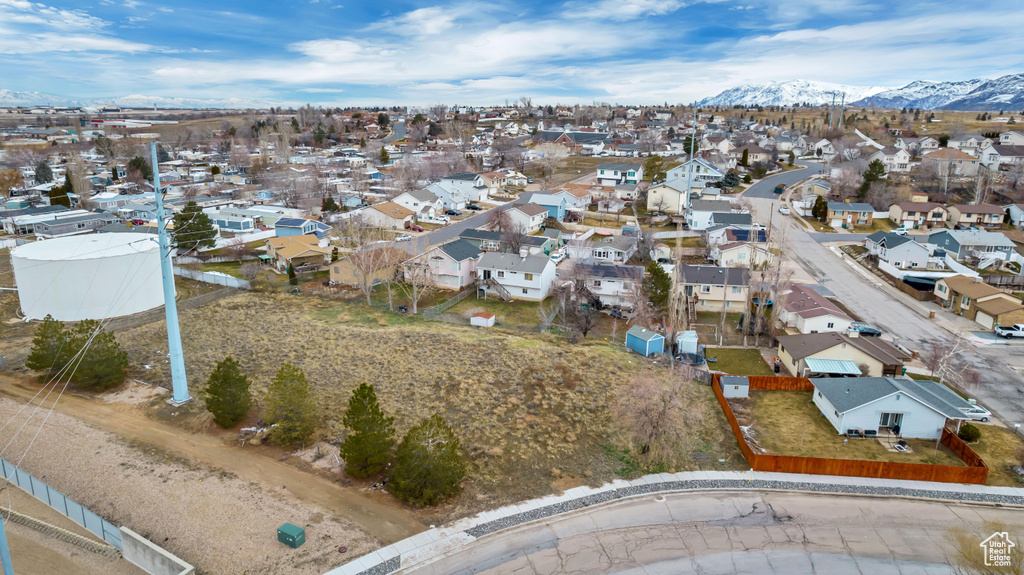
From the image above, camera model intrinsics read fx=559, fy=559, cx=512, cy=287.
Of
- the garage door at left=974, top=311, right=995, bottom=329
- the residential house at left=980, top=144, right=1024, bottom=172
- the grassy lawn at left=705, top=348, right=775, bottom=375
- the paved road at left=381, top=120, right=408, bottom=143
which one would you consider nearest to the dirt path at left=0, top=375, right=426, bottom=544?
the grassy lawn at left=705, top=348, right=775, bottom=375

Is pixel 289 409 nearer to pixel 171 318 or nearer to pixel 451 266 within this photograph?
A: pixel 171 318

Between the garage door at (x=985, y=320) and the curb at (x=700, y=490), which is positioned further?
the garage door at (x=985, y=320)

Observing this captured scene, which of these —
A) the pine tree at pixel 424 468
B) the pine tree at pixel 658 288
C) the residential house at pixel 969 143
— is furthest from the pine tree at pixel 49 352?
the residential house at pixel 969 143

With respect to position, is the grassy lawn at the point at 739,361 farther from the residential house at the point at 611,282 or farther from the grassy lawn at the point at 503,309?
the grassy lawn at the point at 503,309

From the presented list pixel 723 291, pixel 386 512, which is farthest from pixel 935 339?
pixel 386 512

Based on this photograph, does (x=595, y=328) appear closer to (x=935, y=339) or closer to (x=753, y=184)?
(x=935, y=339)

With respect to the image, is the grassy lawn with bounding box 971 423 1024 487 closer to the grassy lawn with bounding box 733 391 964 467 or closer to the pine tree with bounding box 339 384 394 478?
the grassy lawn with bounding box 733 391 964 467
